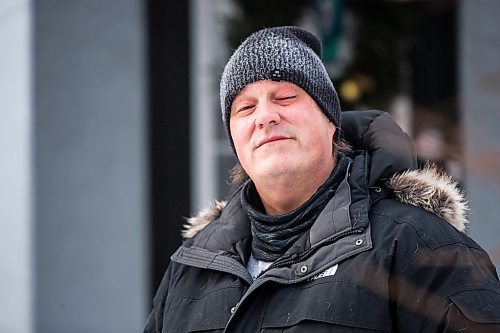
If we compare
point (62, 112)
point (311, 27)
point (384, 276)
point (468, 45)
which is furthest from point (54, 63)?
point (384, 276)

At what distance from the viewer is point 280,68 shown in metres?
2.19

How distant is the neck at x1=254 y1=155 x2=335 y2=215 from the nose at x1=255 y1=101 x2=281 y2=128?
0.13m

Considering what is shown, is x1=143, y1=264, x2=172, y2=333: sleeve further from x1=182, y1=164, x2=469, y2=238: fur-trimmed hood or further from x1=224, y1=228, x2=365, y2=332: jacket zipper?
x1=182, y1=164, x2=469, y2=238: fur-trimmed hood

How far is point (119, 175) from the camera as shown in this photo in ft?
17.4

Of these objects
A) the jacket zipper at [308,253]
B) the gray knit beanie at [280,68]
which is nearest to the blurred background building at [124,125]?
the gray knit beanie at [280,68]

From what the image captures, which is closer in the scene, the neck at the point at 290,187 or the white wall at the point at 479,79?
the neck at the point at 290,187

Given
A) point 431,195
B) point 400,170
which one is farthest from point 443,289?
point 400,170

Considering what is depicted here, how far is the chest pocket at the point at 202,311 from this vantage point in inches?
82.7

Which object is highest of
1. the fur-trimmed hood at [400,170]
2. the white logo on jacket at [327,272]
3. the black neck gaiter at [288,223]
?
the fur-trimmed hood at [400,170]

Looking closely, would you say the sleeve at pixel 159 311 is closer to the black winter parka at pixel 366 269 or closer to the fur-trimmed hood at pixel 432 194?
the black winter parka at pixel 366 269

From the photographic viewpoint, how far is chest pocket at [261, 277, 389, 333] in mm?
1852

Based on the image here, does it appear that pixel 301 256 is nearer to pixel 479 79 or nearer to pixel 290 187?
pixel 290 187

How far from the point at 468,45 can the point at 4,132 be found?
9.22ft

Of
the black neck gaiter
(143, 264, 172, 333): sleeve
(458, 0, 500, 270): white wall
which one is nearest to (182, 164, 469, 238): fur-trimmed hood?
the black neck gaiter
